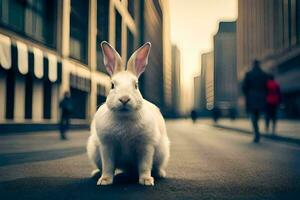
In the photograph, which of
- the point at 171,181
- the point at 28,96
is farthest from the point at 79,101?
the point at 171,181

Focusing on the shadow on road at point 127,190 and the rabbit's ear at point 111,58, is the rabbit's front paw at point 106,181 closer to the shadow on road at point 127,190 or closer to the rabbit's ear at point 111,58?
the shadow on road at point 127,190

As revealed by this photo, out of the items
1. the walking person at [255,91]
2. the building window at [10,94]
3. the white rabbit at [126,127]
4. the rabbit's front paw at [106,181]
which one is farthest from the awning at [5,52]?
the rabbit's front paw at [106,181]

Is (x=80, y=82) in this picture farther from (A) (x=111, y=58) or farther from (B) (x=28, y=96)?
(A) (x=111, y=58)

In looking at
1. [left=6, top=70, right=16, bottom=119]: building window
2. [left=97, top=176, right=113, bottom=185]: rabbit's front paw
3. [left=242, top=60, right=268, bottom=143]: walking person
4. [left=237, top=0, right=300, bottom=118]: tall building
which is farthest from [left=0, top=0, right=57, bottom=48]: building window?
[left=237, top=0, right=300, bottom=118]: tall building

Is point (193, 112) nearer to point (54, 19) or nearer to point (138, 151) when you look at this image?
point (54, 19)

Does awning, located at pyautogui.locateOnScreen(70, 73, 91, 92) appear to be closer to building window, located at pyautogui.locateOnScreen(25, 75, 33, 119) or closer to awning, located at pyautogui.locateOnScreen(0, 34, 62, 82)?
awning, located at pyautogui.locateOnScreen(0, 34, 62, 82)

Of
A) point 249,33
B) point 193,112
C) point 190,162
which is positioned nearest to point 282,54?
point 193,112
